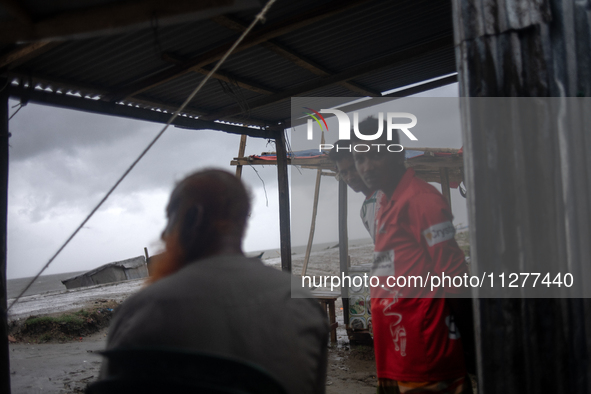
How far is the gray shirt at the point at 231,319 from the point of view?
1044mm

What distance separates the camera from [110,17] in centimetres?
165

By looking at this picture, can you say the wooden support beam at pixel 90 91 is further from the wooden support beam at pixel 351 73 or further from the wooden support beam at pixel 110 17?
the wooden support beam at pixel 110 17

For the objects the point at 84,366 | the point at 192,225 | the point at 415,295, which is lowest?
the point at 84,366

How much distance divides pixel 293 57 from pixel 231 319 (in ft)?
9.85

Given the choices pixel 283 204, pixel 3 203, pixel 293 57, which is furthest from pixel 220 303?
pixel 283 204

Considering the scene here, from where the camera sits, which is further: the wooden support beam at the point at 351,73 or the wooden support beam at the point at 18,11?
the wooden support beam at the point at 351,73

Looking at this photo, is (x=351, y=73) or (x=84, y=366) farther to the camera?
(x=84, y=366)

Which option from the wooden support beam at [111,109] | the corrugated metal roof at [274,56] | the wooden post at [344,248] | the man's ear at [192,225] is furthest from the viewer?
the wooden post at [344,248]

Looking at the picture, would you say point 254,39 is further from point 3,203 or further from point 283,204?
point 283,204

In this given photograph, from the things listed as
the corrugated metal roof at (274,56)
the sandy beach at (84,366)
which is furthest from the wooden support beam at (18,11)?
the sandy beach at (84,366)

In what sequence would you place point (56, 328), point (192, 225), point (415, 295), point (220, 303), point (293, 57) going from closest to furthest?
point (220, 303)
point (192, 225)
point (415, 295)
point (293, 57)
point (56, 328)

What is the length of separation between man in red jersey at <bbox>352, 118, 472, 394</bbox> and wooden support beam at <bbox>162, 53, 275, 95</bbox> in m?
2.11

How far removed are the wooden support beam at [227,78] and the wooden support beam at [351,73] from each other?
0.57ft

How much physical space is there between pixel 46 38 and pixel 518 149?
1937 mm
